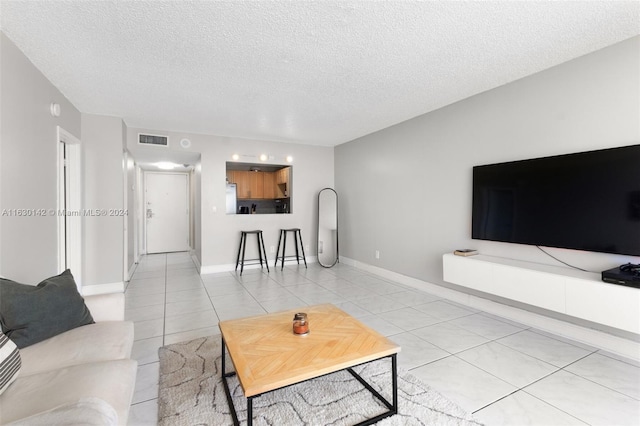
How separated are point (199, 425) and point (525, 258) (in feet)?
10.1

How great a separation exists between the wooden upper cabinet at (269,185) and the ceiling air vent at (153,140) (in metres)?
2.68

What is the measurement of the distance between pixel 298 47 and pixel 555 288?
113 inches

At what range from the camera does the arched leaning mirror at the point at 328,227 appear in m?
5.97

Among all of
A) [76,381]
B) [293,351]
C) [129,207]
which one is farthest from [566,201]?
[129,207]

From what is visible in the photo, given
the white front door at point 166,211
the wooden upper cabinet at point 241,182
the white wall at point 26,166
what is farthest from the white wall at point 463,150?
the white front door at point 166,211

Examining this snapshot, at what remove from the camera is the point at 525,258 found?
2.87 m

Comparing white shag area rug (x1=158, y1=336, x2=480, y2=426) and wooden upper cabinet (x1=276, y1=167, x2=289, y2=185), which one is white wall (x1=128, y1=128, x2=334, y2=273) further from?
white shag area rug (x1=158, y1=336, x2=480, y2=426)

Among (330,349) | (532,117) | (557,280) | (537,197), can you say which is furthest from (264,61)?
(557,280)

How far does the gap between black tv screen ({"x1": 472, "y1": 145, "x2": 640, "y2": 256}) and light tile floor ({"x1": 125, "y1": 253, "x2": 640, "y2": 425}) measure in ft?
2.94

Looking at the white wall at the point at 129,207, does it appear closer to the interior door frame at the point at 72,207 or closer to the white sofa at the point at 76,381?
the interior door frame at the point at 72,207

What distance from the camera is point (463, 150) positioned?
3.47 m

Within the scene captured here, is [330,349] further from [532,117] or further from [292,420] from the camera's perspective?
[532,117]

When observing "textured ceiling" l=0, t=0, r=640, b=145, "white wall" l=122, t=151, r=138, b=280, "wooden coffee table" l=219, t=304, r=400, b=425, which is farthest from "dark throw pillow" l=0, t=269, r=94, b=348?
"white wall" l=122, t=151, r=138, b=280

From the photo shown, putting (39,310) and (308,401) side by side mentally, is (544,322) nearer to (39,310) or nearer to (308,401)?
(308,401)
